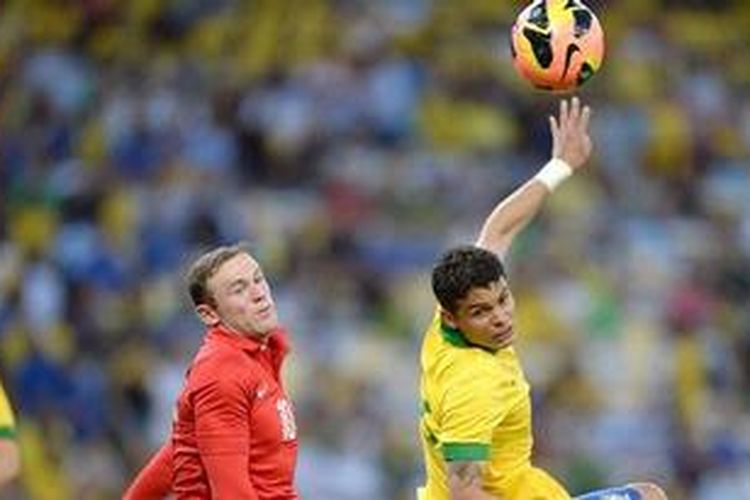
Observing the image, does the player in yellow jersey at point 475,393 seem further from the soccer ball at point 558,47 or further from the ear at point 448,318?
the soccer ball at point 558,47

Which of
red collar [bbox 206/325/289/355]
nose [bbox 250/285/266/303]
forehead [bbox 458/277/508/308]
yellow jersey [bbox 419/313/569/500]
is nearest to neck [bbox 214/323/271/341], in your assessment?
red collar [bbox 206/325/289/355]

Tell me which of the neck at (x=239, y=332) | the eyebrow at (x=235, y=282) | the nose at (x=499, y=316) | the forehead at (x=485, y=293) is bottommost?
the nose at (x=499, y=316)

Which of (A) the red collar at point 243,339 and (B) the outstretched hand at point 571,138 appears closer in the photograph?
(A) the red collar at point 243,339

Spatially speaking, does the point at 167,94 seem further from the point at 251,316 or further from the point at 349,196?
the point at 251,316

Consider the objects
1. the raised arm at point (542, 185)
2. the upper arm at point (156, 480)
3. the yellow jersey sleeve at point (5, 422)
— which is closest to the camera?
the yellow jersey sleeve at point (5, 422)

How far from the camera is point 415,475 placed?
1553 centimetres

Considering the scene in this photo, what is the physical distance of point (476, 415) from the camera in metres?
9.22

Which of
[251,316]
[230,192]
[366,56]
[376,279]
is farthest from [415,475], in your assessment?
[251,316]

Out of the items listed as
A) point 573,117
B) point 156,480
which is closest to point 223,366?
point 156,480

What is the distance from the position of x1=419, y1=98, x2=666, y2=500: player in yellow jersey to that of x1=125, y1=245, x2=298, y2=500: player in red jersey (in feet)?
1.65

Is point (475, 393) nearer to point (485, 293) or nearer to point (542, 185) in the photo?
point (485, 293)

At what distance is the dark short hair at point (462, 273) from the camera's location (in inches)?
365

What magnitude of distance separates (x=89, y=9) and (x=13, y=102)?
981mm

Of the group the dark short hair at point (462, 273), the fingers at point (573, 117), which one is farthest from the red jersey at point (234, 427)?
the fingers at point (573, 117)
